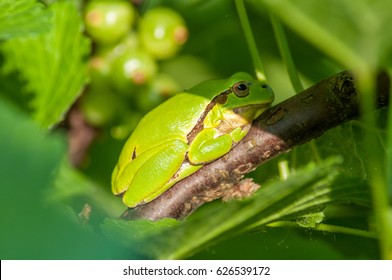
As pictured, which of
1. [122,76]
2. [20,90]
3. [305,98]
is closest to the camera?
[305,98]

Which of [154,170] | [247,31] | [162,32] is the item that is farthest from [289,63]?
[162,32]

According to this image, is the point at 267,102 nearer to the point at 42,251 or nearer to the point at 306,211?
the point at 306,211

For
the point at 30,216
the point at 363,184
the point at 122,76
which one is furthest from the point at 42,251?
the point at 122,76

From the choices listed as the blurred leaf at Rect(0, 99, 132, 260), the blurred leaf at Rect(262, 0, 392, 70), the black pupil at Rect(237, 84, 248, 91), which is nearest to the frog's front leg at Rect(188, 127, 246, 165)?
the black pupil at Rect(237, 84, 248, 91)

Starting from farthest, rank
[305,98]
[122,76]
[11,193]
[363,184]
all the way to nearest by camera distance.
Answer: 1. [122,76]
2. [305,98]
3. [363,184]
4. [11,193]

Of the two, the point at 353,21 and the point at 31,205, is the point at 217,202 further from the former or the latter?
the point at 31,205

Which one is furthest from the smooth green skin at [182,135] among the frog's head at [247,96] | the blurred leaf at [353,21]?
the blurred leaf at [353,21]

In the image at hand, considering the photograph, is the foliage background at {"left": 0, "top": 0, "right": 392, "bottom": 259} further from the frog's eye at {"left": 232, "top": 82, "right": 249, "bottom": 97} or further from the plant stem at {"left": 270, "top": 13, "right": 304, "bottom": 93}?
the frog's eye at {"left": 232, "top": 82, "right": 249, "bottom": 97}
